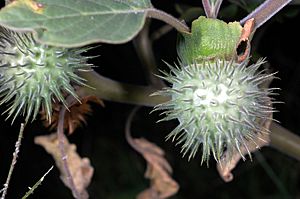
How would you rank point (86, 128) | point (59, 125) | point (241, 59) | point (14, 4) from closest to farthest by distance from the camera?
point (14, 4)
point (241, 59)
point (59, 125)
point (86, 128)

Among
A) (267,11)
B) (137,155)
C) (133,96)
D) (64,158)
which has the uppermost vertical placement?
(267,11)

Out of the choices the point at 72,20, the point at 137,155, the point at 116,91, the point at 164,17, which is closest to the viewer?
the point at 72,20

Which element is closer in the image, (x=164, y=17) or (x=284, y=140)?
(x=164, y=17)

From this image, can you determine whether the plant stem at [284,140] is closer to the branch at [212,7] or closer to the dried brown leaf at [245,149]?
the dried brown leaf at [245,149]

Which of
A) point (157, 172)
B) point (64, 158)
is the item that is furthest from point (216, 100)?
point (157, 172)

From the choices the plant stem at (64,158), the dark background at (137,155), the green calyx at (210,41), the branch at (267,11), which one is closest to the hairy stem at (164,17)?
the green calyx at (210,41)

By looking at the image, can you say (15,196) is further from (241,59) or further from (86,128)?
(241,59)

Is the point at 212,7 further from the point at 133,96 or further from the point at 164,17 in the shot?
the point at 133,96

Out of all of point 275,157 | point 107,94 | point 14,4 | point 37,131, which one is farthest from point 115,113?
point 14,4

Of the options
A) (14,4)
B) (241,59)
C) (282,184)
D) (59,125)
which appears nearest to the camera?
(14,4)
